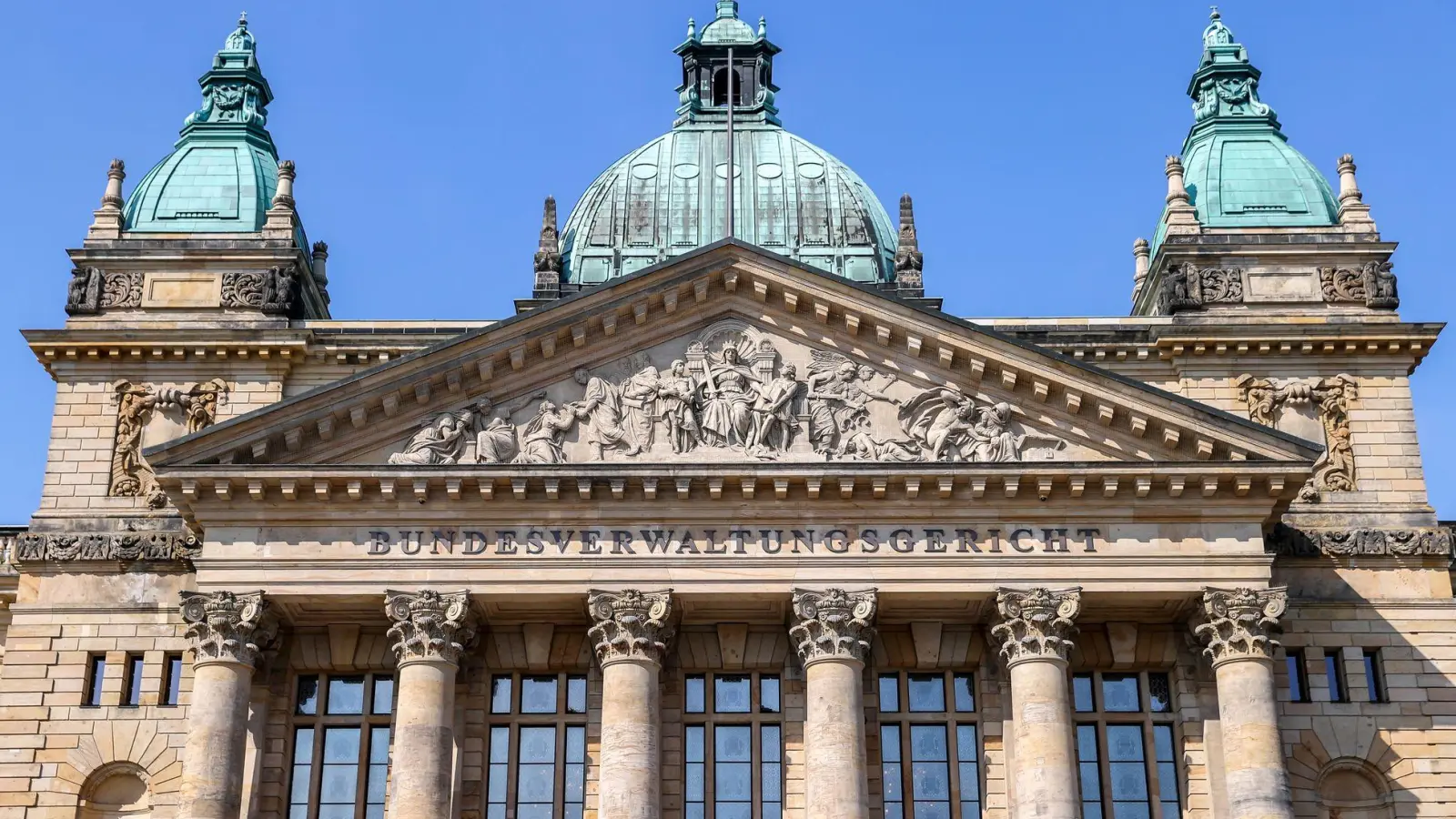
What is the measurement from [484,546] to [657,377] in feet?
15.2

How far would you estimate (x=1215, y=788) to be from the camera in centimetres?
3909

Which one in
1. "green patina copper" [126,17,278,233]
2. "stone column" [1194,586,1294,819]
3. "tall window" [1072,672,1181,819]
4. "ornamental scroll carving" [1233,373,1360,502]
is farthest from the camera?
"green patina copper" [126,17,278,233]

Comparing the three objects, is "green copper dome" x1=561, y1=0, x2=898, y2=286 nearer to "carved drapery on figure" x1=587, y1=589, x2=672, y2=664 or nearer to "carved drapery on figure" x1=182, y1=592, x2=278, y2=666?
"carved drapery on figure" x1=587, y1=589, x2=672, y2=664

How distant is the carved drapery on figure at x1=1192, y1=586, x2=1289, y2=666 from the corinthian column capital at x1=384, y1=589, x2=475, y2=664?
44.1ft

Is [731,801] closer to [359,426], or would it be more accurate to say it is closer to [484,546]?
[484,546]

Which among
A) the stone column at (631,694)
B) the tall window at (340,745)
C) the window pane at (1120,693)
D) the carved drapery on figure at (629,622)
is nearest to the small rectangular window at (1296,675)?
the window pane at (1120,693)

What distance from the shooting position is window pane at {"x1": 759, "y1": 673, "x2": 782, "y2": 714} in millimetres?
40188

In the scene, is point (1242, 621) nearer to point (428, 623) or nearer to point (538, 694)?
point (538, 694)

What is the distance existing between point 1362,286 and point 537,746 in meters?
20.1

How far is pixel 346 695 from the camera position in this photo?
40.6m

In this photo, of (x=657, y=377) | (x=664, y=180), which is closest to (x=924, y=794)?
(x=657, y=377)

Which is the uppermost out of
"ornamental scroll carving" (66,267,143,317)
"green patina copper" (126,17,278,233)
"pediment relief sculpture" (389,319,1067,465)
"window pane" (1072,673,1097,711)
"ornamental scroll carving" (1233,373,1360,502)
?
"green patina copper" (126,17,278,233)

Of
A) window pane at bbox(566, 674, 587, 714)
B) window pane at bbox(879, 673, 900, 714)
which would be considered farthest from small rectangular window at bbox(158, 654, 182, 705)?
window pane at bbox(879, 673, 900, 714)

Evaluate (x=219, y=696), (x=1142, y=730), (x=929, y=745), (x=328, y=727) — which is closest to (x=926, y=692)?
(x=929, y=745)
